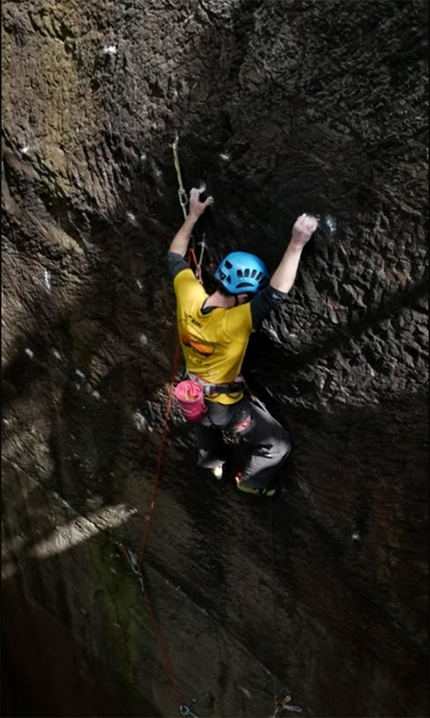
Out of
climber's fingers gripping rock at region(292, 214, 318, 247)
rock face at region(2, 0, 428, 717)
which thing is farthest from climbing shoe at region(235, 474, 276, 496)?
climber's fingers gripping rock at region(292, 214, 318, 247)

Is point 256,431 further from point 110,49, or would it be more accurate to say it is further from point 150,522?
point 110,49

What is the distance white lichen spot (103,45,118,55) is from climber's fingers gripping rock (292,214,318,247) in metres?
1.04

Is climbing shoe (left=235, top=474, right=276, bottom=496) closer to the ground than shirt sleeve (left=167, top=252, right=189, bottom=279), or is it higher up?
closer to the ground

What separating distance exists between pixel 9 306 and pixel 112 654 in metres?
2.37

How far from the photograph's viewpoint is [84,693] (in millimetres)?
4891

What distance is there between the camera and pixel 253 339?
8.57 ft

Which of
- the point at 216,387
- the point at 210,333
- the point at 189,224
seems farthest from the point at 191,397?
the point at 189,224

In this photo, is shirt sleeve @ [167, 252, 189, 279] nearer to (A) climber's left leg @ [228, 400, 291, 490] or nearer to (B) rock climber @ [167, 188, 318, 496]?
(B) rock climber @ [167, 188, 318, 496]

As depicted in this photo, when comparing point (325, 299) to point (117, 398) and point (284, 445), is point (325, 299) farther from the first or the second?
point (117, 398)

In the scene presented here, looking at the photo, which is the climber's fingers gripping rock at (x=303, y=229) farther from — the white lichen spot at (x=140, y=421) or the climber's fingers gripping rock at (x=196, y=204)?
the white lichen spot at (x=140, y=421)

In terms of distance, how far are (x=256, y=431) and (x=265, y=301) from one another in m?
0.63

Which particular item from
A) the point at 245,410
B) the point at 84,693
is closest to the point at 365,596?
the point at 245,410

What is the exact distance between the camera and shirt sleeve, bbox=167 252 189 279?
2.52m

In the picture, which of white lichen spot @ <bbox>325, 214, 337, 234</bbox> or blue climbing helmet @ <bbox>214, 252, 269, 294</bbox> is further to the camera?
blue climbing helmet @ <bbox>214, 252, 269, 294</bbox>
